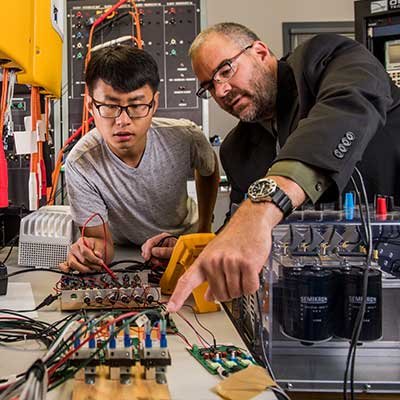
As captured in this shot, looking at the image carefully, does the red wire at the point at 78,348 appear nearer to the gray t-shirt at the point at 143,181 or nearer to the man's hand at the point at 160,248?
the man's hand at the point at 160,248

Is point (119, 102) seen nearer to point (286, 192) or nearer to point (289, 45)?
point (286, 192)

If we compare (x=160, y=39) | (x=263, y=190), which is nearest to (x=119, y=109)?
(x=263, y=190)

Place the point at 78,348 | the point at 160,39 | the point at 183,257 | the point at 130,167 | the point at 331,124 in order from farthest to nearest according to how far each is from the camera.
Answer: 1. the point at 160,39
2. the point at 130,167
3. the point at 183,257
4. the point at 331,124
5. the point at 78,348

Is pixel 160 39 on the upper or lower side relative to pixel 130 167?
upper

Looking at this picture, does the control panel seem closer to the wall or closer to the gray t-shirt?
the wall

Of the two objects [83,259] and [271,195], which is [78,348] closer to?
[271,195]

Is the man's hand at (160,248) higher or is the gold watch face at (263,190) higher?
the gold watch face at (263,190)

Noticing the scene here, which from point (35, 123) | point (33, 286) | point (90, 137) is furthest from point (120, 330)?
point (90, 137)

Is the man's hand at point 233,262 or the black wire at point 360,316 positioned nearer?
the man's hand at point 233,262

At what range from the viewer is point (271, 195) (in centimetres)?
81

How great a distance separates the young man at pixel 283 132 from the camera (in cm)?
75

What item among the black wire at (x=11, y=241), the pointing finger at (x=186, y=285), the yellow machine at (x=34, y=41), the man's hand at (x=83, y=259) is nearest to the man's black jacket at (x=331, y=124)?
the pointing finger at (x=186, y=285)

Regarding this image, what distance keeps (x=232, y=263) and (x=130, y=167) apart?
1.16m

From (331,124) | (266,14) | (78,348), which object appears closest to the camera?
(78,348)
